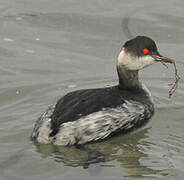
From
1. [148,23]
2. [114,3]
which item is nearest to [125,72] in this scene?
[148,23]

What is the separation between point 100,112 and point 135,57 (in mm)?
1081

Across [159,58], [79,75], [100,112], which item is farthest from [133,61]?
[79,75]

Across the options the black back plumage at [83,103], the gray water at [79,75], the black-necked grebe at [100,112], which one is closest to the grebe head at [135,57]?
the black-necked grebe at [100,112]

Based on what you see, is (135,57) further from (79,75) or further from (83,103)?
(79,75)

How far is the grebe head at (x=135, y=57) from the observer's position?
24.0 ft

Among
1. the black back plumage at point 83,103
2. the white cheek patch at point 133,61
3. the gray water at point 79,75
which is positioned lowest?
the gray water at point 79,75

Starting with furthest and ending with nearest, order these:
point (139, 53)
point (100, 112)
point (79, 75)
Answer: point (79, 75) → point (139, 53) → point (100, 112)

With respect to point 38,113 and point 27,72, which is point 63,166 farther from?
point 27,72

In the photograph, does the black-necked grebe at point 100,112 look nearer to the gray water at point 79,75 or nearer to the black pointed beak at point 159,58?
the black pointed beak at point 159,58

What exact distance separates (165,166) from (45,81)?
9.91 feet

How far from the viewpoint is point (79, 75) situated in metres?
8.96

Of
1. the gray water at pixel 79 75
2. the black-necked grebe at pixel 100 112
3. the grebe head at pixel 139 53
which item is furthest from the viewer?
the grebe head at pixel 139 53

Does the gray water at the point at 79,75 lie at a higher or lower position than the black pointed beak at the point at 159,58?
lower

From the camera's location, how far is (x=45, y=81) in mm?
8703
